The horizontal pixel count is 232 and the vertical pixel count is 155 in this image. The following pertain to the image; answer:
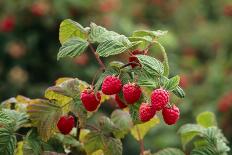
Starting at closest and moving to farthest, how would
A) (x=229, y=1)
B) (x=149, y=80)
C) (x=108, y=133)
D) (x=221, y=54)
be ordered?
1. (x=149, y=80)
2. (x=108, y=133)
3. (x=221, y=54)
4. (x=229, y=1)

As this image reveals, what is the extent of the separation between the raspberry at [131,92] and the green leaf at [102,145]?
0.79 ft

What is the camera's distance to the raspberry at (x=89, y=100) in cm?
179

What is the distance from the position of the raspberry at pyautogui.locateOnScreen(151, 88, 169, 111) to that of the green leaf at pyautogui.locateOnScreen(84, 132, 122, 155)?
30cm

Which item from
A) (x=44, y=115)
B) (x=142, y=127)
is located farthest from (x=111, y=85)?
(x=142, y=127)

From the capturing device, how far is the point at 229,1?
23.7ft

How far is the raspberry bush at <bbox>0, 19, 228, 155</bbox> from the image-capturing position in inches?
68.0

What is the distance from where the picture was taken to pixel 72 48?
1812 millimetres

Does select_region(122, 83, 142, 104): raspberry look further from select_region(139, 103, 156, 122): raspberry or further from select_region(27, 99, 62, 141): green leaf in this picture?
select_region(27, 99, 62, 141): green leaf

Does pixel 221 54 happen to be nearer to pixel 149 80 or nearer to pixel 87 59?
pixel 87 59

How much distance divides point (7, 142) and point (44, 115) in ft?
0.42

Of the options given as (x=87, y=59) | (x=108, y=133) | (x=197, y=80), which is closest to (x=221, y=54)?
(x=197, y=80)

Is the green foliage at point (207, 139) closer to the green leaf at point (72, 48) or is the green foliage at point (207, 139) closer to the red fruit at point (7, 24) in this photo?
the green leaf at point (72, 48)

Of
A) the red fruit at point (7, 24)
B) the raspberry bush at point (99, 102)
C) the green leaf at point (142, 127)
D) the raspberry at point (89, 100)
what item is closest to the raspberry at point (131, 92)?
the raspberry bush at point (99, 102)

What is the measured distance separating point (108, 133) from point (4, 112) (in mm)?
335
